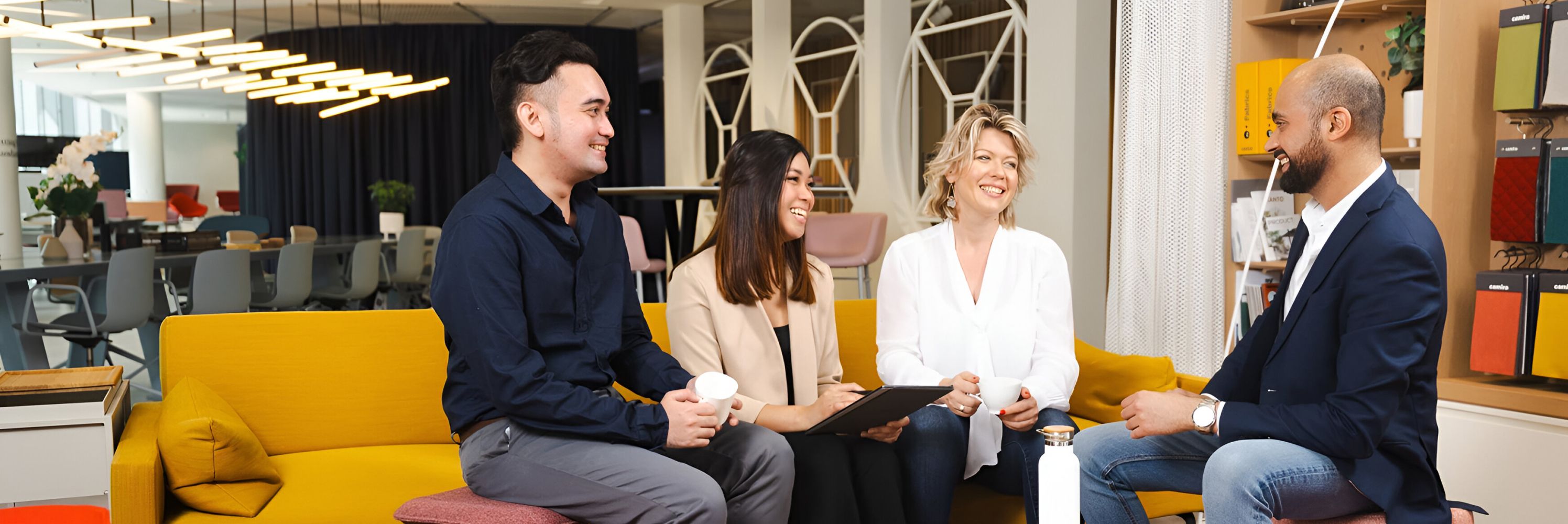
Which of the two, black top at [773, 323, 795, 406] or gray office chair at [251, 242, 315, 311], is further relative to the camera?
gray office chair at [251, 242, 315, 311]

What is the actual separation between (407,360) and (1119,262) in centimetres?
262

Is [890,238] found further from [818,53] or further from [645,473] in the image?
[645,473]

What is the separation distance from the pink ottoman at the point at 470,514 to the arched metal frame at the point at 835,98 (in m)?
5.73

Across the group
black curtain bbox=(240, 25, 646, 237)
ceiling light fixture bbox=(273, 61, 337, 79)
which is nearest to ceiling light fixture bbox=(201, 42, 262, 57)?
ceiling light fixture bbox=(273, 61, 337, 79)

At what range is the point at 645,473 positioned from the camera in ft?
6.29

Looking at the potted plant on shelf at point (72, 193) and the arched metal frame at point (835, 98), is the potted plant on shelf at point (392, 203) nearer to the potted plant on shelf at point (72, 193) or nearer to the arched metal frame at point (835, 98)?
the potted plant on shelf at point (72, 193)

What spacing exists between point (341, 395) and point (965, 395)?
4.98ft

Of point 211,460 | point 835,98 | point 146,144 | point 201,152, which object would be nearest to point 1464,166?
point 211,460

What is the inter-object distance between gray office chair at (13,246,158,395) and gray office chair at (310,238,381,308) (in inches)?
64.5

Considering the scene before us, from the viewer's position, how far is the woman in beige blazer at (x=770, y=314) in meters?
2.29

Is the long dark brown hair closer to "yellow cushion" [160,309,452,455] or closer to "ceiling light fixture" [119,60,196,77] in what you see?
Answer: "yellow cushion" [160,309,452,455]

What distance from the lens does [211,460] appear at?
217cm

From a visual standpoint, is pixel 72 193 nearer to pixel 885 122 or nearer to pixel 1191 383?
pixel 885 122

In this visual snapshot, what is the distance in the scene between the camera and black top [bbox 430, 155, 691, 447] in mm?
1903
